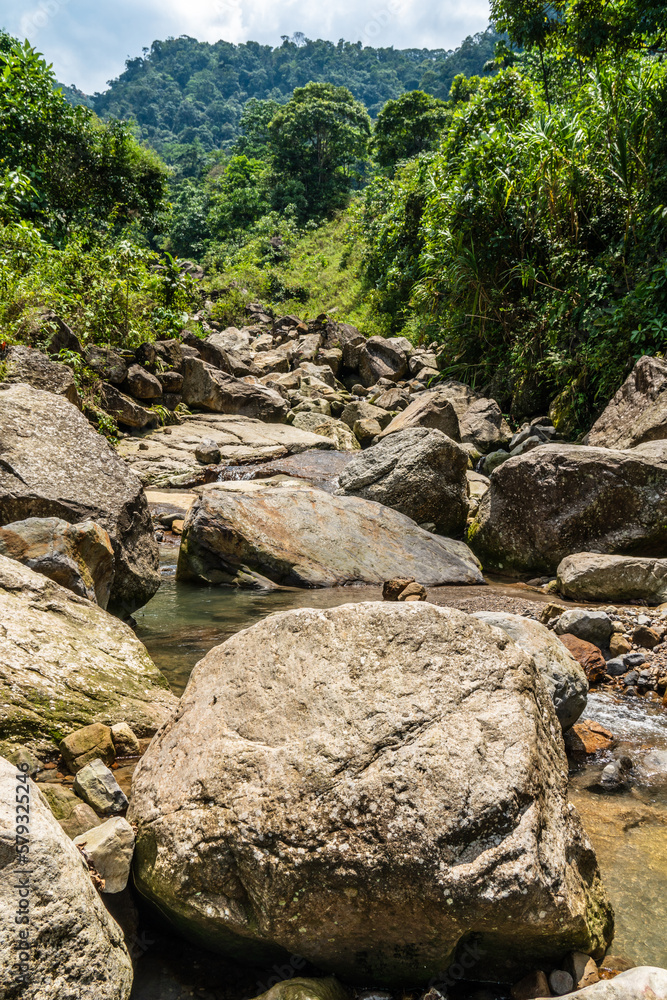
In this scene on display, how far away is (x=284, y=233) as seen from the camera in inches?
1211

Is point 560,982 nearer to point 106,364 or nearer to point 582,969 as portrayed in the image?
point 582,969

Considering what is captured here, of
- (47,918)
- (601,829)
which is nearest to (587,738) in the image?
(601,829)

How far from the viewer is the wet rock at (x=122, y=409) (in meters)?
11.9

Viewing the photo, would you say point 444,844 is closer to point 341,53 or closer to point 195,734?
point 195,734

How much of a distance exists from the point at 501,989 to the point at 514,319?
11914 millimetres

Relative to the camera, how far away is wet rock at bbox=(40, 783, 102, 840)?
224 centimetres

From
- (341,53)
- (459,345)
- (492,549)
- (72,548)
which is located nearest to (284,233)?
(459,345)

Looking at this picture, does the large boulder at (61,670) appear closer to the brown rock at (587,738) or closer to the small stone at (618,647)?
the brown rock at (587,738)

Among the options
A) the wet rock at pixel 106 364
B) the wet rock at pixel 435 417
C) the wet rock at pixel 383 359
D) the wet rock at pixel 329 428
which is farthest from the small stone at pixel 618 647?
the wet rock at pixel 383 359

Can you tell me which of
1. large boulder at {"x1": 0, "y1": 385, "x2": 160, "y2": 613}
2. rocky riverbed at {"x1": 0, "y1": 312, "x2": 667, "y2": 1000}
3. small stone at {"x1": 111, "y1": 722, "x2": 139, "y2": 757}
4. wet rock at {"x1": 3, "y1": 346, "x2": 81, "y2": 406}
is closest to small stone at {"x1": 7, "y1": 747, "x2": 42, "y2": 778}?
rocky riverbed at {"x1": 0, "y1": 312, "x2": 667, "y2": 1000}

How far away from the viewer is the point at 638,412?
26.0 feet

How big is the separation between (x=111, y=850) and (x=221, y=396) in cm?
1270

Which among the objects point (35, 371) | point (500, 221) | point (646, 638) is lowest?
point (646, 638)

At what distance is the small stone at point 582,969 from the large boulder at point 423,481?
5919mm
